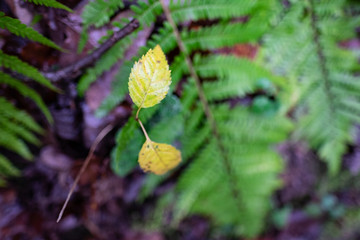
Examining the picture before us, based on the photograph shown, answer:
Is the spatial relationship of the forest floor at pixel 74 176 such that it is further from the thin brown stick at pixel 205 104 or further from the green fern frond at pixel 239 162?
the green fern frond at pixel 239 162

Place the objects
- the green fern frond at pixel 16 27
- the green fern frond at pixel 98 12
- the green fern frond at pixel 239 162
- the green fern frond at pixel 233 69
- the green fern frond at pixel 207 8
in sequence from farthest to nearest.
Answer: the green fern frond at pixel 239 162
the green fern frond at pixel 233 69
the green fern frond at pixel 207 8
the green fern frond at pixel 98 12
the green fern frond at pixel 16 27

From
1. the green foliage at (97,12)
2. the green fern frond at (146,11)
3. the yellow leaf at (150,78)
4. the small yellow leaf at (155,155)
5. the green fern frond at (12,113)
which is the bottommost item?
the small yellow leaf at (155,155)

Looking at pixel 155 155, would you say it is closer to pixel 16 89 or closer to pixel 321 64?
pixel 16 89

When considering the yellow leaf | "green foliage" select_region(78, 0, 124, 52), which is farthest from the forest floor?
the yellow leaf

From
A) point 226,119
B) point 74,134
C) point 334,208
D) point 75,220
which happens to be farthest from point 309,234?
point 74,134

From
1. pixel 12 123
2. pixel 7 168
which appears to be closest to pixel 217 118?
pixel 12 123

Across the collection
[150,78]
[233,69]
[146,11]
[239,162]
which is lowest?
[239,162]

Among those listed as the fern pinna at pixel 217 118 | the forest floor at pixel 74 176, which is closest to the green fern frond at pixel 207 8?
the fern pinna at pixel 217 118
